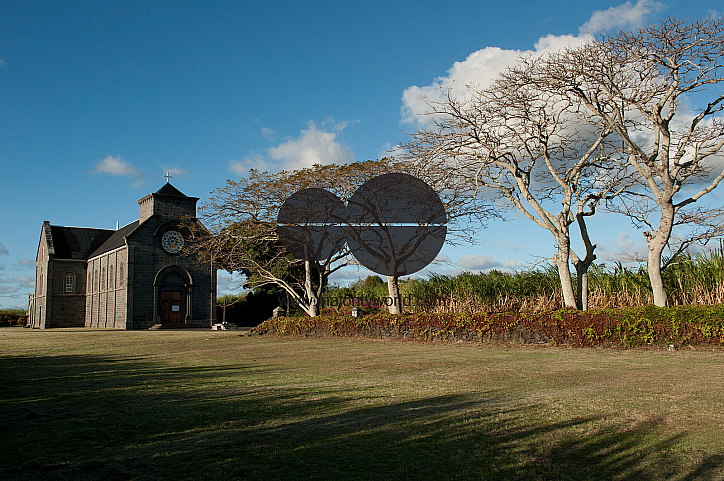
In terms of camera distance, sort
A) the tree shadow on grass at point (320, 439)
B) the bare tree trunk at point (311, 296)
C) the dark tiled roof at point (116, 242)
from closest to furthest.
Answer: the tree shadow on grass at point (320, 439) < the bare tree trunk at point (311, 296) < the dark tiled roof at point (116, 242)

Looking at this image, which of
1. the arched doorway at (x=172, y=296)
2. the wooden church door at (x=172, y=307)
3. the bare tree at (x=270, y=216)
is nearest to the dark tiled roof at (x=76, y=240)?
the arched doorway at (x=172, y=296)

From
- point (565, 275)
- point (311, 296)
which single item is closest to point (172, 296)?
point (311, 296)

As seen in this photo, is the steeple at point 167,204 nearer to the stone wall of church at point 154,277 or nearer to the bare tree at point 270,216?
the stone wall of church at point 154,277

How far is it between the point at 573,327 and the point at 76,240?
1925 inches

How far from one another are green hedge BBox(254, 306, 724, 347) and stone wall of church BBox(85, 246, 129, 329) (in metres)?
27.0

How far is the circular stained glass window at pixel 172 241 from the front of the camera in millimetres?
39594

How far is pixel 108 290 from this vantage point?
138ft

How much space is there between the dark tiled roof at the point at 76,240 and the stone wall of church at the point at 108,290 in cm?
220

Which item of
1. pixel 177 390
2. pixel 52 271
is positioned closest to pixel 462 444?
pixel 177 390

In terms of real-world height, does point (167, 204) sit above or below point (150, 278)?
above

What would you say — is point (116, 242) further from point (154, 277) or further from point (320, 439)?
point (320, 439)

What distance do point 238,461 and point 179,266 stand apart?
1491 inches

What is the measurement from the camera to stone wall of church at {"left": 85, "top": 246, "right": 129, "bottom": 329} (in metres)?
38.8

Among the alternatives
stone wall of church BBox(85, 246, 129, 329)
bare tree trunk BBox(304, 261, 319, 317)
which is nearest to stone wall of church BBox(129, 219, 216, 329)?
stone wall of church BBox(85, 246, 129, 329)
